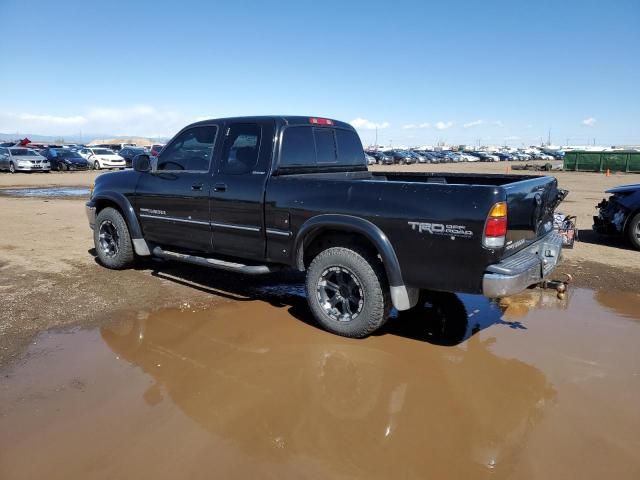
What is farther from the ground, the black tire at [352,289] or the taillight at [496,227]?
the taillight at [496,227]

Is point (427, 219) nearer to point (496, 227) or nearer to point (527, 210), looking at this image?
point (496, 227)

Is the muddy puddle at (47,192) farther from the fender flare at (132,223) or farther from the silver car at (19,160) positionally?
the fender flare at (132,223)

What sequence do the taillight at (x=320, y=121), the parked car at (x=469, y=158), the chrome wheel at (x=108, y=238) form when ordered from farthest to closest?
the parked car at (x=469, y=158)
the chrome wheel at (x=108, y=238)
the taillight at (x=320, y=121)

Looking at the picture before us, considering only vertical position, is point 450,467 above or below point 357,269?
below

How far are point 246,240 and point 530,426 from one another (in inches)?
121

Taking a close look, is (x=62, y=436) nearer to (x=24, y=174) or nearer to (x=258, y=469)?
(x=258, y=469)

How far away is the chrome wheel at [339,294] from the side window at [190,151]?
196cm

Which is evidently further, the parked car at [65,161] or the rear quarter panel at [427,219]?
the parked car at [65,161]

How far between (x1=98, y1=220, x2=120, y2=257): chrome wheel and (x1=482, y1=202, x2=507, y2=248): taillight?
4852mm

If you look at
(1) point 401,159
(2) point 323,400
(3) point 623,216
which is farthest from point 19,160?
(1) point 401,159

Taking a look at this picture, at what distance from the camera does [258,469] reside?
2.63 metres

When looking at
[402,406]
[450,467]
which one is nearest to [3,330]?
[402,406]

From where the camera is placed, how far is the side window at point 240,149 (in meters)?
5.03

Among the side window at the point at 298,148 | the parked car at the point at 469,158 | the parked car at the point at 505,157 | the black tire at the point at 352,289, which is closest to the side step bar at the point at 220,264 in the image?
the black tire at the point at 352,289
